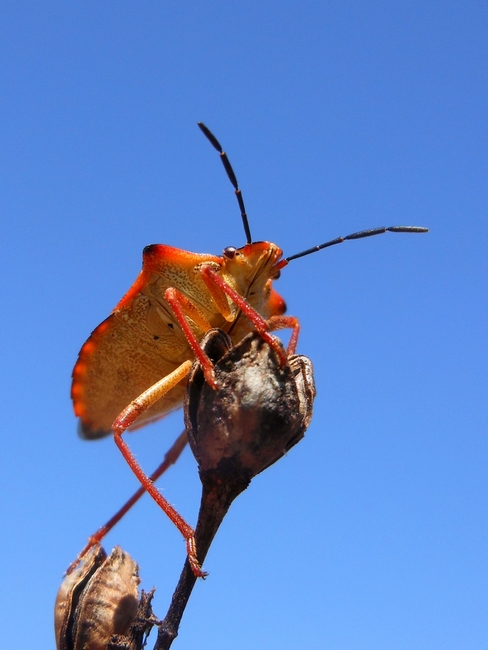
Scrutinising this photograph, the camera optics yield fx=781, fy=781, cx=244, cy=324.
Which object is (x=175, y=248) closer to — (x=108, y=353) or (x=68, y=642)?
(x=108, y=353)

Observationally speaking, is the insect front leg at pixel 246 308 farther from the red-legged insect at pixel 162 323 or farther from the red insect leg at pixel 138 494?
the red insect leg at pixel 138 494

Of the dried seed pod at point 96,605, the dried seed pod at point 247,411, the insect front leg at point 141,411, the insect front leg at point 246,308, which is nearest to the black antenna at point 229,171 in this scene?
the insect front leg at point 246,308

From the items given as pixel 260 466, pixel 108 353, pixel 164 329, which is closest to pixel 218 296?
pixel 164 329

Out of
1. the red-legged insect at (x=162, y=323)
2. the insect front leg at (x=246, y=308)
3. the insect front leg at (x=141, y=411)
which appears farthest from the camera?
the red-legged insect at (x=162, y=323)

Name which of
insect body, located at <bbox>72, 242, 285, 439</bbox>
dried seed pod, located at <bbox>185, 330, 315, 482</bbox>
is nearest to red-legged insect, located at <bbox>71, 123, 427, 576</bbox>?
insect body, located at <bbox>72, 242, 285, 439</bbox>

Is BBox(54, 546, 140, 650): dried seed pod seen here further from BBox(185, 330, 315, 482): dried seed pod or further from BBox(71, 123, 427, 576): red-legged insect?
BBox(71, 123, 427, 576): red-legged insect

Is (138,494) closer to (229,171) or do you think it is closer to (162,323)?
(162,323)
